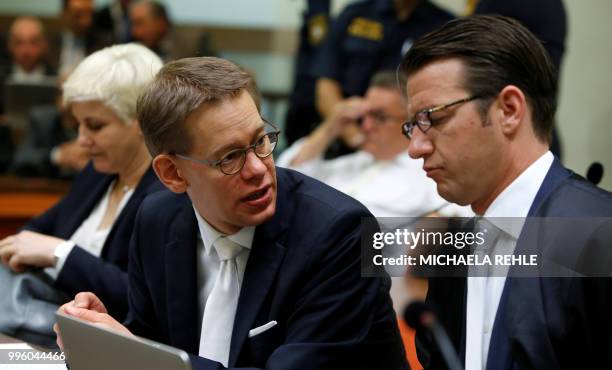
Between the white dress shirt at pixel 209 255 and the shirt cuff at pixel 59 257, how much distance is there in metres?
0.68

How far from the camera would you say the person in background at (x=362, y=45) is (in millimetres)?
4457

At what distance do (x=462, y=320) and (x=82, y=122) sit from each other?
4.84ft

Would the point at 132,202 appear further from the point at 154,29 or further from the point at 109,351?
the point at 154,29

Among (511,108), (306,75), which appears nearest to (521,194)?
(511,108)

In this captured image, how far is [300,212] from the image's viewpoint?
2035 mm

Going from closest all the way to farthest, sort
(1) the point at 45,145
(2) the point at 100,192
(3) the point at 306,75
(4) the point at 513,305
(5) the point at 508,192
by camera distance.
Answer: (4) the point at 513,305
(5) the point at 508,192
(2) the point at 100,192
(1) the point at 45,145
(3) the point at 306,75

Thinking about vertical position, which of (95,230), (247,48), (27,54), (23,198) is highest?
(95,230)

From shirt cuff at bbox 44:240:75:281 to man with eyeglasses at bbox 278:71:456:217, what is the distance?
4.76 ft

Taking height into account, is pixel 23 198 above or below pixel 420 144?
below

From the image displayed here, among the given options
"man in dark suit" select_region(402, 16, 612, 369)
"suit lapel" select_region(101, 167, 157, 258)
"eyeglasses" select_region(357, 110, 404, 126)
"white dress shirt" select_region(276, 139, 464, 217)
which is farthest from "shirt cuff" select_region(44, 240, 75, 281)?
"eyeglasses" select_region(357, 110, 404, 126)

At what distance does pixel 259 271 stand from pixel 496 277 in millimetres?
482

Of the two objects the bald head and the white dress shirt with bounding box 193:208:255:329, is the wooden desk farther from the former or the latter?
the white dress shirt with bounding box 193:208:255:329

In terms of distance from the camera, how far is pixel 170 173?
6.88 ft

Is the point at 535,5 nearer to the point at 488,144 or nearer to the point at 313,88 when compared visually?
the point at 488,144
